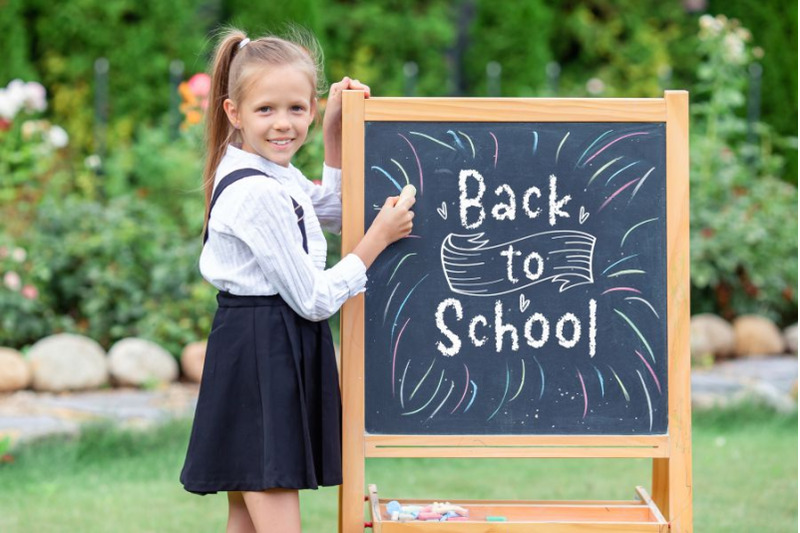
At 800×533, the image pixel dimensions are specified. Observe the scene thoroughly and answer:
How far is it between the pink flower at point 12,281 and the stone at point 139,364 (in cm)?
60

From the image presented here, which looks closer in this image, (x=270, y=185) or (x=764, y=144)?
(x=270, y=185)

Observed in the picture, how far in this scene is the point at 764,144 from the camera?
841 cm

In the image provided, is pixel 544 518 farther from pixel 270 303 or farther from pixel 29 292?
pixel 29 292

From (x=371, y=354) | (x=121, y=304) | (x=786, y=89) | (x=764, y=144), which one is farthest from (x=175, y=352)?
(x=786, y=89)

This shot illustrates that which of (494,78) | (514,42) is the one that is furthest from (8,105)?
(514,42)

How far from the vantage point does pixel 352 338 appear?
2719 mm

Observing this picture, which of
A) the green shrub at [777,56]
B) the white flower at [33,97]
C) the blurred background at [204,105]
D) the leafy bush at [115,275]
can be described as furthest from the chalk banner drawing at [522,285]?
the green shrub at [777,56]

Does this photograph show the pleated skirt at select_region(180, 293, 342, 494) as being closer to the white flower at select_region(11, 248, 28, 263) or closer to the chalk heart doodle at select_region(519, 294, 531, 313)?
the chalk heart doodle at select_region(519, 294, 531, 313)

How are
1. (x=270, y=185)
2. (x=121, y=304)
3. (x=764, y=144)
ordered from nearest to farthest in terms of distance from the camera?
(x=270, y=185) < (x=121, y=304) < (x=764, y=144)

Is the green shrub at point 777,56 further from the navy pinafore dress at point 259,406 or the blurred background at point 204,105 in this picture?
the navy pinafore dress at point 259,406

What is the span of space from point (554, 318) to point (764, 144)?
6.17m

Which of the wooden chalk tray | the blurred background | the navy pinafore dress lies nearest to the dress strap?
the navy pinafore dress

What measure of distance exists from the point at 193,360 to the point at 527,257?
10.9 feet

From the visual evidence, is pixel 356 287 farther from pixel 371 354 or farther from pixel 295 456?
pixel 295 456
